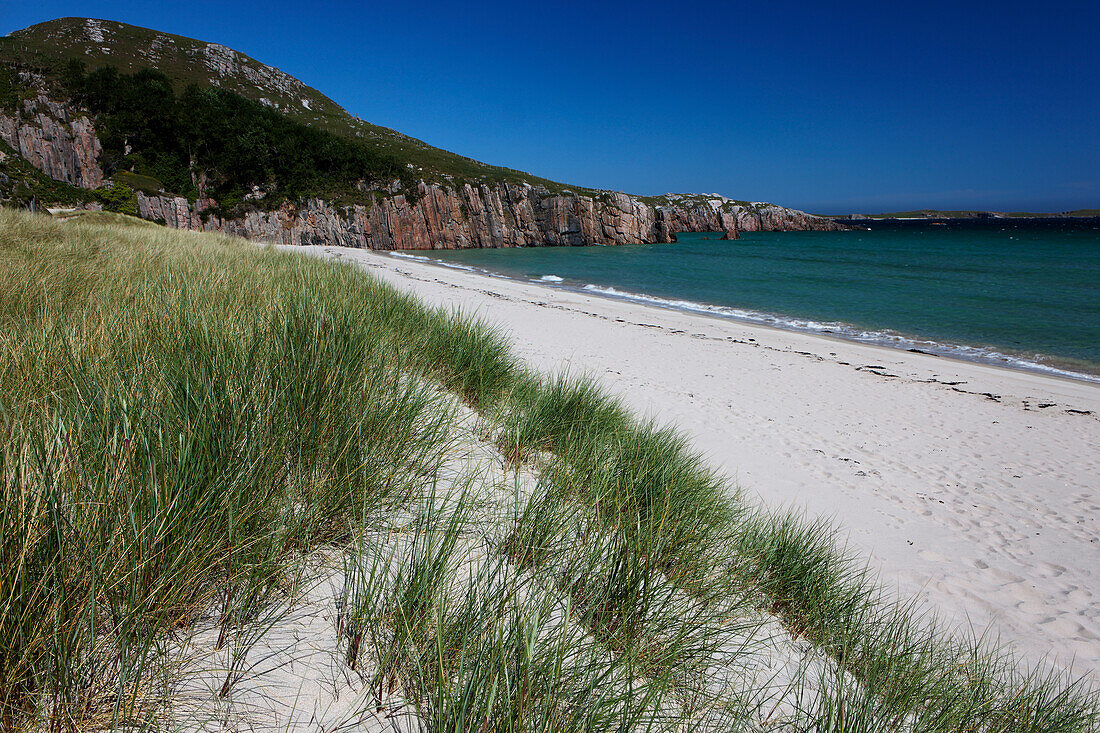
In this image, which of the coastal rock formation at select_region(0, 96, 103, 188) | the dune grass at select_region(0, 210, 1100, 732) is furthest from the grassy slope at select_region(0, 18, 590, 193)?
the dune grass at select_region(0, 210, 1100, 732)

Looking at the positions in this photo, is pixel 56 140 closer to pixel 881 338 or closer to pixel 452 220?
pixel 452 220

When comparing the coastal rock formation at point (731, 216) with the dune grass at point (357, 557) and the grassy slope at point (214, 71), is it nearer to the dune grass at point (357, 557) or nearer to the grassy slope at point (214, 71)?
the grassy slope at point (214, 71)

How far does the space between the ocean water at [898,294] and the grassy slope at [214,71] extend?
2768 centimetres

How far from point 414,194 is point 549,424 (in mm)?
51754

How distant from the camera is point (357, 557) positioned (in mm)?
1650

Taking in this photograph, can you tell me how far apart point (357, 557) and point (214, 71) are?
101873 millimetres

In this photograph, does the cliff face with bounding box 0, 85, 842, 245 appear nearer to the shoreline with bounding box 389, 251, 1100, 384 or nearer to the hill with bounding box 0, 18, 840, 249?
the hill with bounding box 0, 18, 840, 249

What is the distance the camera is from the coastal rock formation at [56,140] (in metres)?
38.9

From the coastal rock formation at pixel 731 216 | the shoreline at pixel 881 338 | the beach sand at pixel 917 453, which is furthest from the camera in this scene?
the coastal rock formation at pixel 731 216

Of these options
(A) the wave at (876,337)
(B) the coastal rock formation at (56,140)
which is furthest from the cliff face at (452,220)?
(A) the wave at (876,337)

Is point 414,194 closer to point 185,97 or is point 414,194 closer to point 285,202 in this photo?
point 285,202

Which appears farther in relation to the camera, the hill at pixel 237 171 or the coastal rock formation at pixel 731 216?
the coastal rock formation at pixel 731 216

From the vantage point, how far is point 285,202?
42188 millimetres

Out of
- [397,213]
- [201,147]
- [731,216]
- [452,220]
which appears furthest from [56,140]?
[731,216]
